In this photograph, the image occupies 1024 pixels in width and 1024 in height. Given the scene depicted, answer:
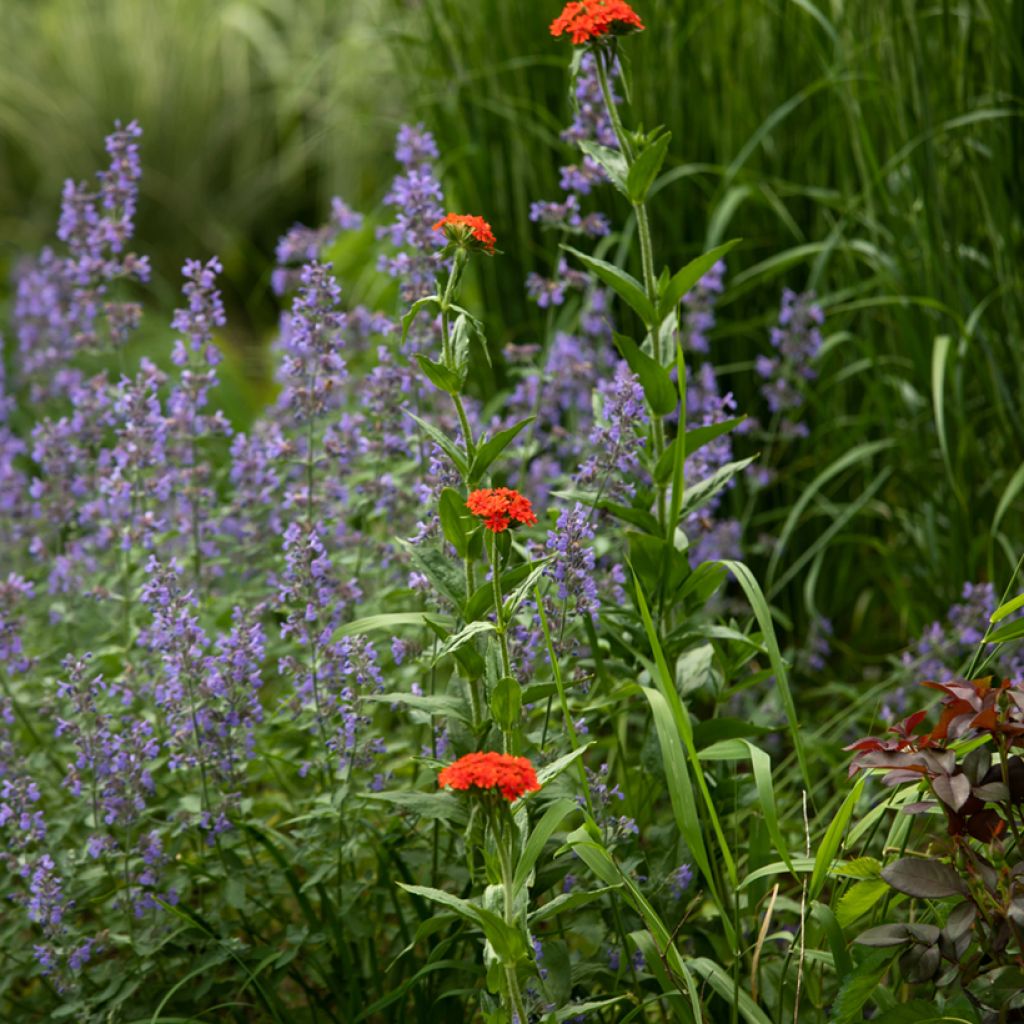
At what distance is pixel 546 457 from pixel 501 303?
705 mm

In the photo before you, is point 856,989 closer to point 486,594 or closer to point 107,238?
point 486,594

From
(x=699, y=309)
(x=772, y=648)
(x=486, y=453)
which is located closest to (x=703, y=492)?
(x=772, y=648)

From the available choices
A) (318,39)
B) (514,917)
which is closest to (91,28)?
(318,39)

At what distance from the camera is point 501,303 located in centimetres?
363

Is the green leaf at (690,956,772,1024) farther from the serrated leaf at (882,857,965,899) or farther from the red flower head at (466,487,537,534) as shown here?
the red flower head at (466,487,537,534)

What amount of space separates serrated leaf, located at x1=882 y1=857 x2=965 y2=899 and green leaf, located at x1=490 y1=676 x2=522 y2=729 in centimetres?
48

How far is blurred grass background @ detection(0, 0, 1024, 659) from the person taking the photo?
2.96 meters

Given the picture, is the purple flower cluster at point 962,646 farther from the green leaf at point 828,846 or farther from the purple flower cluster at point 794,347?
the green leaf at point 828,846

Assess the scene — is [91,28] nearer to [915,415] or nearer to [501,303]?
[501,303]

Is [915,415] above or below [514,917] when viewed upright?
above

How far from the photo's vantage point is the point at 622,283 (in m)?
1.93

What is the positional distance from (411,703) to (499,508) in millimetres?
330

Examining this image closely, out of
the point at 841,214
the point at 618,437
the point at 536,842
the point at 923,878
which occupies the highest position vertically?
the point at 841,214

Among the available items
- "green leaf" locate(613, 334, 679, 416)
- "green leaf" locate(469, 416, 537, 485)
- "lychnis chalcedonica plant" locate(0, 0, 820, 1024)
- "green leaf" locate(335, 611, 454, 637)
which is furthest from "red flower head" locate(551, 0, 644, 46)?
"green leaf" locate(335, 611, 454, 637)
